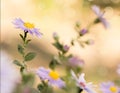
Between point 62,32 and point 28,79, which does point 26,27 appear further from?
point 62,32

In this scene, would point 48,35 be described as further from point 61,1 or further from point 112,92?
point 112,92

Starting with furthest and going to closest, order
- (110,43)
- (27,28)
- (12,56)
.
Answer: (110,43) < (12,56) < (27,28)

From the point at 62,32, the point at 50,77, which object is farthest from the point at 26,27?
the point at 62,32

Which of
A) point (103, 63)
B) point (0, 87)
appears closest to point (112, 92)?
point (0, 87)

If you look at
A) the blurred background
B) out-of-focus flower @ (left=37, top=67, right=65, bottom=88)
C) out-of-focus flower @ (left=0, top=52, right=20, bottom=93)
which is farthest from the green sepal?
the blurred background

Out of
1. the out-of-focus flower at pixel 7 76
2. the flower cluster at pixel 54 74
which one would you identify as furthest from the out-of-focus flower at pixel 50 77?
the out-of-focus flower at pixel 7 76

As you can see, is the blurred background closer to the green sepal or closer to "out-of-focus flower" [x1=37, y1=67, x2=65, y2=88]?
the green sepal

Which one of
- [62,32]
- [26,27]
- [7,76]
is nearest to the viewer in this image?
[26,27]

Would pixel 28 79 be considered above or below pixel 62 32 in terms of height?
below

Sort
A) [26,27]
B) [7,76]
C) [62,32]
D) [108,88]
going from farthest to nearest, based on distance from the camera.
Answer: [62,32] → [7,76] → [108,88] → [26,27]
